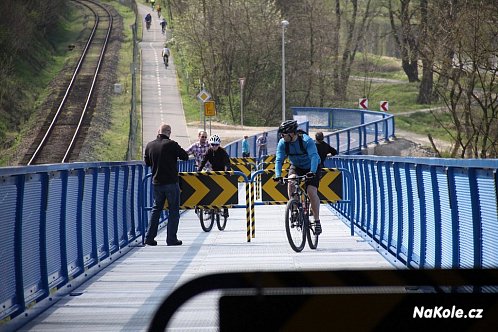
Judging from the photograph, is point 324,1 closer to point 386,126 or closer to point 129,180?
point 386,126

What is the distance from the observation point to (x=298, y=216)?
14.9 meters

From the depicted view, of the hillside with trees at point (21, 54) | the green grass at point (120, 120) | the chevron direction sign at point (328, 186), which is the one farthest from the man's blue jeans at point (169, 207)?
the hillside with trees at point (21, 54)

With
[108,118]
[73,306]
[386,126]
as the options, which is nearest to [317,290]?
[73,306]

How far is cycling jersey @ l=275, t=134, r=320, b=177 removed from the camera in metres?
14.6

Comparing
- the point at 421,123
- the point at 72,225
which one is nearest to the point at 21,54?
the point at 421,123

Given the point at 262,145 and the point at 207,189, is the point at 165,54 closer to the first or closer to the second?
the point at 262,145

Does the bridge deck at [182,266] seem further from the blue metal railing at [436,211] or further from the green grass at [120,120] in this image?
the green grass at [120,120]

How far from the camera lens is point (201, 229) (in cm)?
2133

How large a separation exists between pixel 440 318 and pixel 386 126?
2178 inches

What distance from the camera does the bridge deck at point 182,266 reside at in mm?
8969

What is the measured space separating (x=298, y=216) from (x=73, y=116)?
50.7 metres

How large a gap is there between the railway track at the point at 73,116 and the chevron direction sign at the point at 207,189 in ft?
90.3

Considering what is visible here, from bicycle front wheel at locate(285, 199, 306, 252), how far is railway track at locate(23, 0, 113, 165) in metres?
31.7

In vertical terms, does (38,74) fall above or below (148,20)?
below
